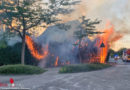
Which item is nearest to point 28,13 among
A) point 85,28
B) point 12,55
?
point 12,55

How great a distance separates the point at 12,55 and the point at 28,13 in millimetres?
5539

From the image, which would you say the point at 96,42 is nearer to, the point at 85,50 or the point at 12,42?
the point at 85,50

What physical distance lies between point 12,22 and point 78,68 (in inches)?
291

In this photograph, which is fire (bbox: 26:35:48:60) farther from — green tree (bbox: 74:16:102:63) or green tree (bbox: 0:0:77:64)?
green tree (bbox: 74:16:102:63)

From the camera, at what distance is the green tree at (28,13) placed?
50.0 ft

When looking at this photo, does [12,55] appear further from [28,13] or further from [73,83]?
[73,83]

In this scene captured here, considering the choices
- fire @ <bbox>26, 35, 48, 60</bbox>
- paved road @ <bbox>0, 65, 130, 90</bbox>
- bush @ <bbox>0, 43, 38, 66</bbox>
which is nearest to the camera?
paved road @ <bbox>0, 65, 130, 90</bbox>

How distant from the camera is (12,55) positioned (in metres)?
18.7

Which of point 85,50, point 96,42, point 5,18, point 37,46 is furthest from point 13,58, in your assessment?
point 96,42

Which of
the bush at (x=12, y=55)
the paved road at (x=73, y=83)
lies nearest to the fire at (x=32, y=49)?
the bush at (x=12, y=55)

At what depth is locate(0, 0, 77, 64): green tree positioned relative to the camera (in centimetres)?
1525

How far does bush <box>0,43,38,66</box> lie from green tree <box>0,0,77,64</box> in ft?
7.75

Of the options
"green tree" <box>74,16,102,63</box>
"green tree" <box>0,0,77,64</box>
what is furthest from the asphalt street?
"green tree" <box>74,16,102,63</box>

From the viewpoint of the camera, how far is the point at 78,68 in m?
15.0
